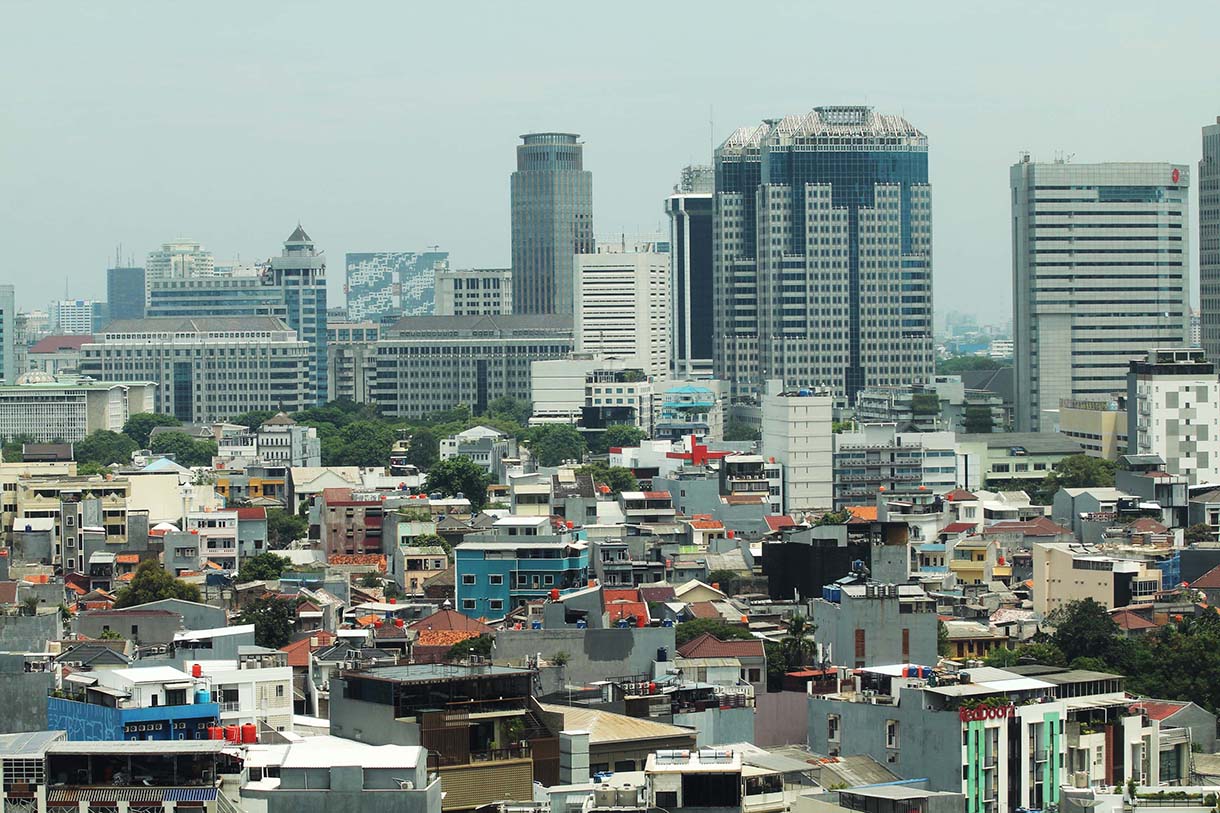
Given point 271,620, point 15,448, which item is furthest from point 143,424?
point 271,620

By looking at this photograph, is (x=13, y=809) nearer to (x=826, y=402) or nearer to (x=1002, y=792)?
(x=1002, y=792)

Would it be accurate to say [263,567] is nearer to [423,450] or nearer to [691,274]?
[423,450]

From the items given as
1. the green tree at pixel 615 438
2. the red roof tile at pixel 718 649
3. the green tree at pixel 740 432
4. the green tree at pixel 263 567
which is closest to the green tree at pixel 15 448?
the green tree at pixel 615 438

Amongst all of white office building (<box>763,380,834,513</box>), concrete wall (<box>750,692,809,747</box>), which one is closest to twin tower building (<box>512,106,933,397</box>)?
white office building (<box>763,380,834,513</box>)

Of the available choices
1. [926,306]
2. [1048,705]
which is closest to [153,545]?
[1048,705]

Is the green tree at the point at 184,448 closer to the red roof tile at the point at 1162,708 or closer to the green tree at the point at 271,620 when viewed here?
the green tree at the point at 271,620

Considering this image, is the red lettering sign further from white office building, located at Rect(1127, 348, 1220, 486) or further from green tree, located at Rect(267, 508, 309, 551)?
white office building, located at Rect(1127, 348, 1220, 486)

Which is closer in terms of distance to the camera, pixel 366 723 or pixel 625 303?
pixel 366 723
